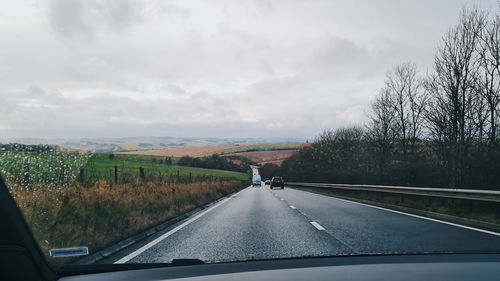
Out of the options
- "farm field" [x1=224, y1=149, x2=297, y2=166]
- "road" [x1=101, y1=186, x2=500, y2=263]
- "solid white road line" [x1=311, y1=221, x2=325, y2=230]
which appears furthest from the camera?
"farm field" [x1=224, y1=149, x2=297, y2=166]

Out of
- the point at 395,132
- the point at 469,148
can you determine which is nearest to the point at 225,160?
the point at 395,132

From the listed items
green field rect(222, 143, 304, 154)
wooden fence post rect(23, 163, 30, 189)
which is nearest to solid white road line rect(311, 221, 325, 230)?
wooden fence post rect(23, 163, 30, 189)

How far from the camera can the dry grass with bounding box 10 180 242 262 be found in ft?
20.9

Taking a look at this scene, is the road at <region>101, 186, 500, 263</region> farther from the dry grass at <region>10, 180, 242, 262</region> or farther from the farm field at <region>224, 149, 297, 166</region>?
the farm field at <region>224, 149, 297, 166</region>

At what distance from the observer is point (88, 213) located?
8.45 metres

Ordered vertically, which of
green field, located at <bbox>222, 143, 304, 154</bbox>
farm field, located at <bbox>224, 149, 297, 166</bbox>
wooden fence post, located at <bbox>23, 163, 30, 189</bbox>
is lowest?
farm field, located at <bbox>224, 149, 297, 166</bbox>

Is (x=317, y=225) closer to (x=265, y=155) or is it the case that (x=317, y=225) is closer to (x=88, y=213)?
(x=88, y=213)

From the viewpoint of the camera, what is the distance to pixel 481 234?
25.7 feet

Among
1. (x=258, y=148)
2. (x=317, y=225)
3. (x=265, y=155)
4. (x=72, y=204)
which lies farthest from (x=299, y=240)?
(x=258, y=148)

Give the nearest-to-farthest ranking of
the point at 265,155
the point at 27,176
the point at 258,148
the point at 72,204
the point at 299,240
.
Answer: the point at 299,240
the point at 27,176
the point at 72,204
the point at 265,155
the point at 258,148

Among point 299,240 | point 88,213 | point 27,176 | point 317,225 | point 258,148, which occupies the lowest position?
point 317,225

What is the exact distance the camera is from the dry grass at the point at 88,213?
6375 millimetres

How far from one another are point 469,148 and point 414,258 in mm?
19458

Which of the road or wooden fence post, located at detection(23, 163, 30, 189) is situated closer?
the road
